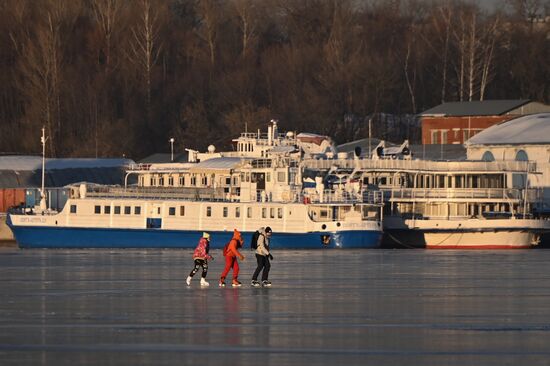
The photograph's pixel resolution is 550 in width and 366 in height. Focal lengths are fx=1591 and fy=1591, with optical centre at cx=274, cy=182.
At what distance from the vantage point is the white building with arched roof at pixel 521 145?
90.4 metres

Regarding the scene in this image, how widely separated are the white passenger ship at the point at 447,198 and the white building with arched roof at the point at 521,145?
18.9 feet

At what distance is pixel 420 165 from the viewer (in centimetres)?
8262

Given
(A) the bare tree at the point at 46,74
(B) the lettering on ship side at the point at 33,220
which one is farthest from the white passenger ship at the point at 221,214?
(A) the bare tree at the point at 46,74

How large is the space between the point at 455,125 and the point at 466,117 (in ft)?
4.70

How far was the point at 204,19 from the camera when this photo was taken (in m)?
132

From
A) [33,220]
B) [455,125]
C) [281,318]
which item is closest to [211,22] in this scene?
[455,125]

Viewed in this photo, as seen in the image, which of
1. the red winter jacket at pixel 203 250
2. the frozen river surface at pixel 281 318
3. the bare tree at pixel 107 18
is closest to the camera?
the frozen river surface at pixel 281 318

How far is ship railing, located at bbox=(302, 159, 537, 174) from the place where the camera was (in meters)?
81.9

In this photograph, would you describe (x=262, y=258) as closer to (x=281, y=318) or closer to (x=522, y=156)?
(x=281, y=318)

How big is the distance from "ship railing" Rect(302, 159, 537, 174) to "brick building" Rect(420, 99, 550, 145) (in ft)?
82.4

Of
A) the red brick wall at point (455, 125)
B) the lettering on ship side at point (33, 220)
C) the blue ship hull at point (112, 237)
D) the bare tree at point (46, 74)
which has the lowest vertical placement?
the blue ship hull at point (112, 237)

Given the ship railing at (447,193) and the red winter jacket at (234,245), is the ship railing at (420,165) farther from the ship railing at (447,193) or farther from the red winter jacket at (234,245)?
the red winter jacket at (234,245)

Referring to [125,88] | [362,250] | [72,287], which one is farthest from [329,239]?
[125,88]

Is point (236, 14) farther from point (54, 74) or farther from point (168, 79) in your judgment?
point (54, 74)
